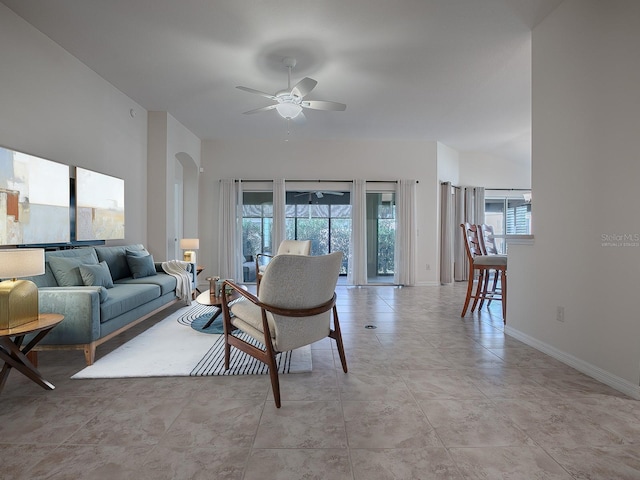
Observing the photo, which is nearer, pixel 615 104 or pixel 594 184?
pixel 615 104

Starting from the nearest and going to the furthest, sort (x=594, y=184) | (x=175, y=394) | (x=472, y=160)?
(x=175, y=394), (x=594, y=184), (x=472, y=160)

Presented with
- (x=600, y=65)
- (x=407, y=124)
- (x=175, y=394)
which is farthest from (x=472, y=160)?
(x=175, y=394)

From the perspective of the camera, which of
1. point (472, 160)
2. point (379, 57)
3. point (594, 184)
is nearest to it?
point (594, 184)

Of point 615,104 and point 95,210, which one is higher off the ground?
point 615,104

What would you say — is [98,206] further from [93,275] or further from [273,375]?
[273,375]

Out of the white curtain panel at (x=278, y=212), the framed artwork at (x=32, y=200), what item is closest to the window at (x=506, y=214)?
the white curtain panel at (x=278, y=212)

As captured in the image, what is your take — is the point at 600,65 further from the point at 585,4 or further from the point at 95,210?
the point at 95,210

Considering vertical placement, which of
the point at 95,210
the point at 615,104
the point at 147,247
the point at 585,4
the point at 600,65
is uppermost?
the point at 585,4

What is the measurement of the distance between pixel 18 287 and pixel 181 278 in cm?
226

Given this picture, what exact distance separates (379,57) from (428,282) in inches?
186

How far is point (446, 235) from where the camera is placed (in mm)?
7254

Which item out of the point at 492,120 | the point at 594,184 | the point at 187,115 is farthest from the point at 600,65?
the point at 187,115

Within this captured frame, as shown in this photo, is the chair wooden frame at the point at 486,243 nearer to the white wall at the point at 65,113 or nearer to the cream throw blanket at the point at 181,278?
the cream throw blanket at the point at 181,278

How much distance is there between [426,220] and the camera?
7.05 m
